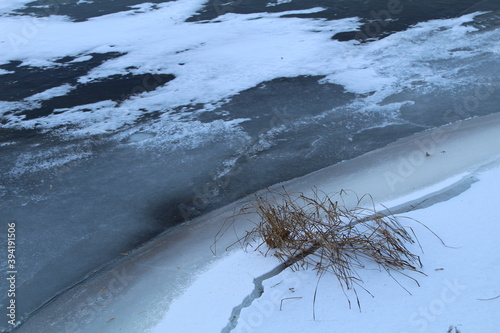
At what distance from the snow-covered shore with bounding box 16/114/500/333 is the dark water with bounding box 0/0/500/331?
19 cm

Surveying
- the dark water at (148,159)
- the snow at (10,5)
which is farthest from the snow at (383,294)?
the snow at (10,5)

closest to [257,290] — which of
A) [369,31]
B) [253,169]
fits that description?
[253,169]

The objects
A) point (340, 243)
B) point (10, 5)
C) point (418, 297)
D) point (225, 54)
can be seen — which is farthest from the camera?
point (10, 5)

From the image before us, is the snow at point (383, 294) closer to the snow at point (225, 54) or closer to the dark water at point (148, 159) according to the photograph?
the dark water at point (148, 159)

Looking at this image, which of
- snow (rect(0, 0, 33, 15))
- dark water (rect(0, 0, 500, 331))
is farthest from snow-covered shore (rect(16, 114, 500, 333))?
snow (rect(0, 0, 33, 15))

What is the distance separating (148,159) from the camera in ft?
12.2

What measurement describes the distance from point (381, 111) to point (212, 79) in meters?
1.70

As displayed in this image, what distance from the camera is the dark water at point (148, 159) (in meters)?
2.91

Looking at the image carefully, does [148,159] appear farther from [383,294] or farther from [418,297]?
[418,297]

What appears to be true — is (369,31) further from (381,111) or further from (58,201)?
(58,201)

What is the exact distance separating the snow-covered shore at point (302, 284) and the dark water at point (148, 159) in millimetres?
189

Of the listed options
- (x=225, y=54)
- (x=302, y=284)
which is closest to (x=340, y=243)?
(x=302, y=284)

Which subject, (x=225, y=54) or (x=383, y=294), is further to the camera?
(x=225, y=54)

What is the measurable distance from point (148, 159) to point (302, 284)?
181 cm
